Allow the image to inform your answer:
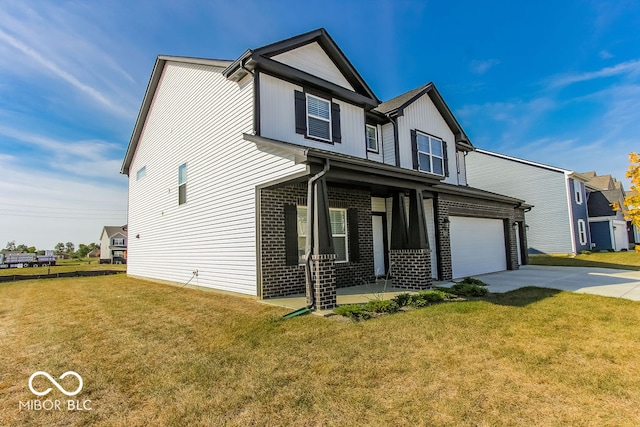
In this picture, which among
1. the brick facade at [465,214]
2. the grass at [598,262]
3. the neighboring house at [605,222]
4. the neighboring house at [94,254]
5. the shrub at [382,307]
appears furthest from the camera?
the neighboring house at [94,254]

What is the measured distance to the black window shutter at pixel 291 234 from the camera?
8727 mm

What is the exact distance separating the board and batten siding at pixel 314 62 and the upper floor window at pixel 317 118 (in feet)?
3.19

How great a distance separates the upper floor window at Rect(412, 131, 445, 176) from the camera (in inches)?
523

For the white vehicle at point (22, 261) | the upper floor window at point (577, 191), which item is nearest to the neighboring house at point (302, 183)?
the upper floor window at point (577, 191)

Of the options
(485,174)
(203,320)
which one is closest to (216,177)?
(203,320)

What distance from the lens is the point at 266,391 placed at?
10.9 ft

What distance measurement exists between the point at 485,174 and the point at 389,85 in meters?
12.5

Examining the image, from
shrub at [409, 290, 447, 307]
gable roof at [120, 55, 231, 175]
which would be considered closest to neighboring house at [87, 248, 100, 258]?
gable roof at [120, 55, 231, 175]

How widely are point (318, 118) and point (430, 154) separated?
242 inches

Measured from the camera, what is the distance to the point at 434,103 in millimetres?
14398

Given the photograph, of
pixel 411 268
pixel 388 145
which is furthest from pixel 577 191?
pixel 411 268

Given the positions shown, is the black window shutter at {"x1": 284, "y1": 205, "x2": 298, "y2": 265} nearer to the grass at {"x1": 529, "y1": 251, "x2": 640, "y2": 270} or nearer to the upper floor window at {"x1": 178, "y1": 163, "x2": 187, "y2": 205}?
the upper floor window at {"x1": 178, "y1": 163, "x2": 187, "y2": 205}

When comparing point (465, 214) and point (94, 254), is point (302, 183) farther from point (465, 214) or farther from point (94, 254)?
point (94, 254)

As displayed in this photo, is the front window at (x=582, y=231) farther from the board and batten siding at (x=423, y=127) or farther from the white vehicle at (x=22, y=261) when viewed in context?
the white vehicle at (x=22, y=261)
